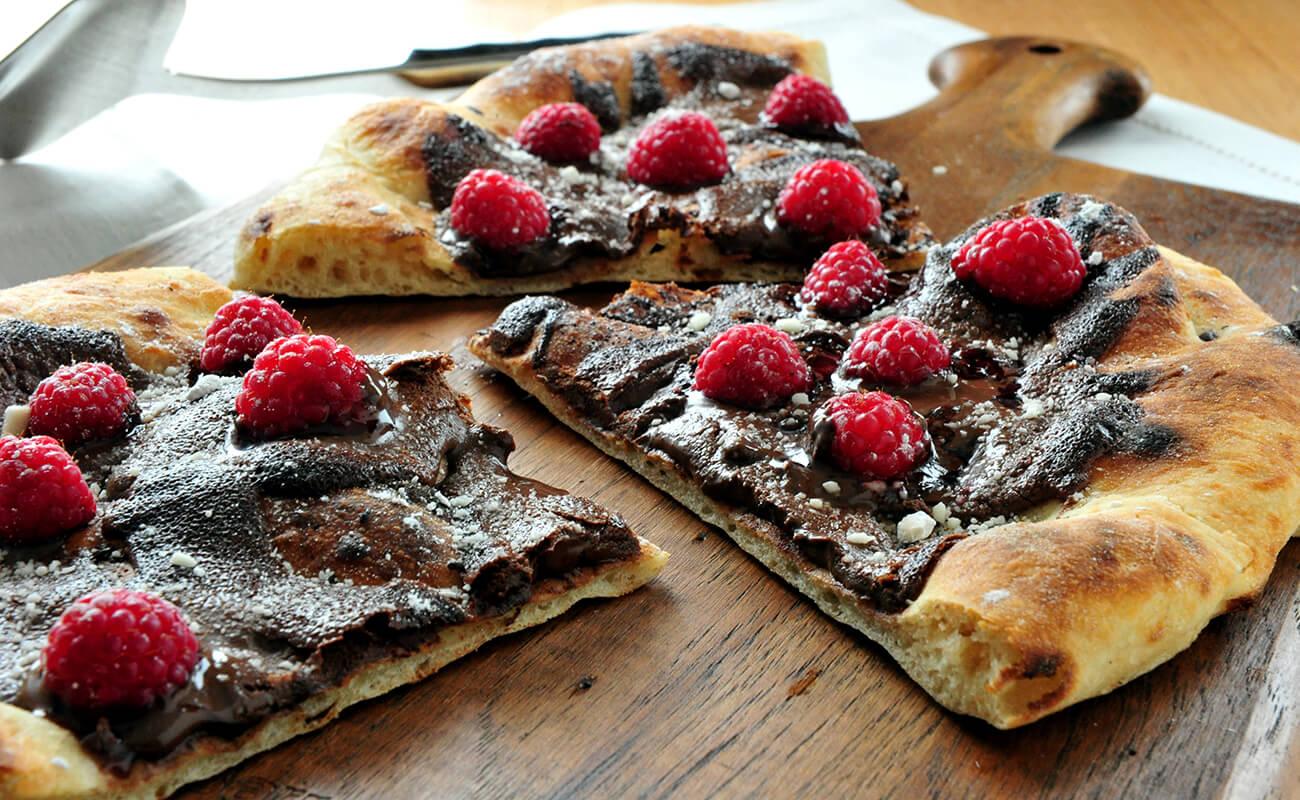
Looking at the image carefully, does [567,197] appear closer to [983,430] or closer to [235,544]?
[983,430]

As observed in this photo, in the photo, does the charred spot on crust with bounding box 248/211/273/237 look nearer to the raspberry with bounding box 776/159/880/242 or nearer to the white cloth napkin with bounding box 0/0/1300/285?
the white cloth napkin with bounding box 0/0/1300/285

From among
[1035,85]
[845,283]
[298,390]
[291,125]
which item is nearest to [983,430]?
[845,283]

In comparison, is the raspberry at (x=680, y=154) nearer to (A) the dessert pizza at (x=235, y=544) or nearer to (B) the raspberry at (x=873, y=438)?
(A) the dessert pizza at (x=235, y=544)

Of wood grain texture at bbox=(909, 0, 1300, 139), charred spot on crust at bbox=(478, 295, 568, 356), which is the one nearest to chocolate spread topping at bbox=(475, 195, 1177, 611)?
charred spot on crust at bbox=(478, 295, 568, 356)

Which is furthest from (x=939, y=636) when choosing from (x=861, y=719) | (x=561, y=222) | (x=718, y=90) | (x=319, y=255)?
(x=718, y=90)

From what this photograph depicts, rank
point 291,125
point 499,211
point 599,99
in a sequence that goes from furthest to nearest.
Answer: point 291,125 → point 599,99 → point 499,211

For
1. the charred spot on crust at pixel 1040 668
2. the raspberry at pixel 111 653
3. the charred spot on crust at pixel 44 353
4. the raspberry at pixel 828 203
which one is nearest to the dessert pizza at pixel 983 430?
the charred spot on crust at pixel 1040 668
